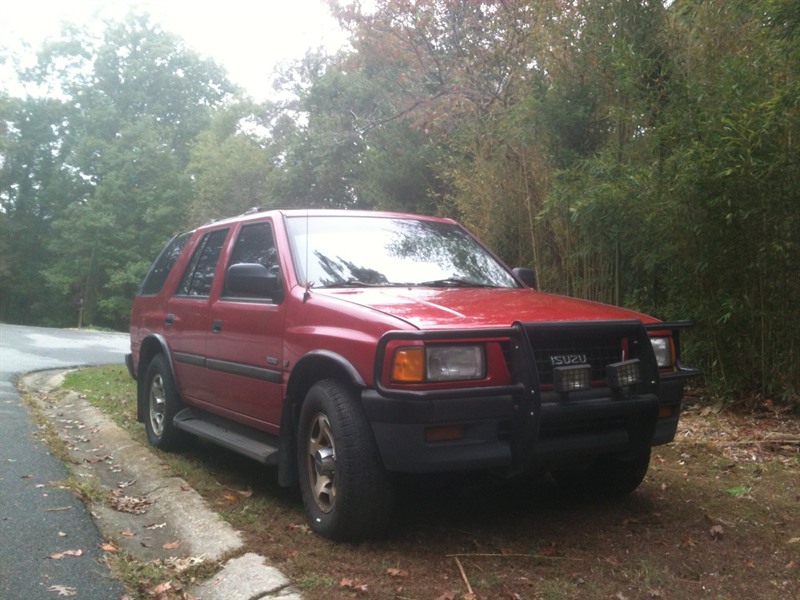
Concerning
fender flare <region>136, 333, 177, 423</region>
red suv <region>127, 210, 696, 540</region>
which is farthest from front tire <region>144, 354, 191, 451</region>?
red suv <region>127, 210, 696, 540</region>

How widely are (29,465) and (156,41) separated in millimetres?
44173

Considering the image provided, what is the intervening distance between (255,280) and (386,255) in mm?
854

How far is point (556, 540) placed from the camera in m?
4.27

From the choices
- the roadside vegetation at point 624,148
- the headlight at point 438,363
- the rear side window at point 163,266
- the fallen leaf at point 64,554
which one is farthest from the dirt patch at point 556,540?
the rear side window at point 163,266

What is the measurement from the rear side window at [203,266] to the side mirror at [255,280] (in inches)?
48.4

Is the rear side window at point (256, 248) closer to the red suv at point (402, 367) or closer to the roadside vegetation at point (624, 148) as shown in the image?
the red suv at point (402, 367)

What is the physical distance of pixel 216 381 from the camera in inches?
223

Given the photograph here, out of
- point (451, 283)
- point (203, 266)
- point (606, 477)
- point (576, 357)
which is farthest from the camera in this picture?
point (203, 266)

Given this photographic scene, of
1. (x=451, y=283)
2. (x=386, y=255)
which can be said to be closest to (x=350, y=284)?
(x=386, y=255)

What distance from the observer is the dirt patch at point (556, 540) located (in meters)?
3.67

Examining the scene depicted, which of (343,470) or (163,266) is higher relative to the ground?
(163,266)

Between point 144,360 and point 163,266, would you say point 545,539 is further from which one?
point 163,266

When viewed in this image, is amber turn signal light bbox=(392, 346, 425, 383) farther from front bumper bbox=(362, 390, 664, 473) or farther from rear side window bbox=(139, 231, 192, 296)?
rear side window bbox=(139, 231, 192, 296)

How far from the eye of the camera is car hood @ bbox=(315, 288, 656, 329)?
4031 millimetres
